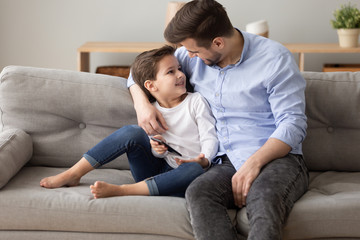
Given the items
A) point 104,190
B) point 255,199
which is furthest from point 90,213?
point 255,199

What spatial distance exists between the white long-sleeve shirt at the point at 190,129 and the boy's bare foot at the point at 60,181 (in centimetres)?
35

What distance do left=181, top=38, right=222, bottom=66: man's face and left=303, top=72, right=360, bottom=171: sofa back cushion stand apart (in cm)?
→ 43

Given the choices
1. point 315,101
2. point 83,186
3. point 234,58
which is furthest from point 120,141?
point 315,101

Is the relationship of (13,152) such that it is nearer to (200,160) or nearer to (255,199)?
(200,160)

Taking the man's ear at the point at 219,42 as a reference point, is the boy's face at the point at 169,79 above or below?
below

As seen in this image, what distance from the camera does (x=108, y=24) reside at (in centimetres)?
425

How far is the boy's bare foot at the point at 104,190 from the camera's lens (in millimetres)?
1844

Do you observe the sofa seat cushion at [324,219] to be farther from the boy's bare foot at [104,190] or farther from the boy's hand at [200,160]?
the boy's bare foot at [104,190]

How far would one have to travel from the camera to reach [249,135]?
2012 millimetres

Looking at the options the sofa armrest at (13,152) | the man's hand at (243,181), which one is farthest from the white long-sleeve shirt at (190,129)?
the sofa armrest at (13,152)

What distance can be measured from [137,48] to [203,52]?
183 centimetres

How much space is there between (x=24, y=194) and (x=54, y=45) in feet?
8.51

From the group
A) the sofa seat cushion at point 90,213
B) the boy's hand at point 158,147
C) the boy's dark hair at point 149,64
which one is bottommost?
the sofa seat cushion at point 90,213

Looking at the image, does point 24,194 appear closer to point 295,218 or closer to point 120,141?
point 120,141
